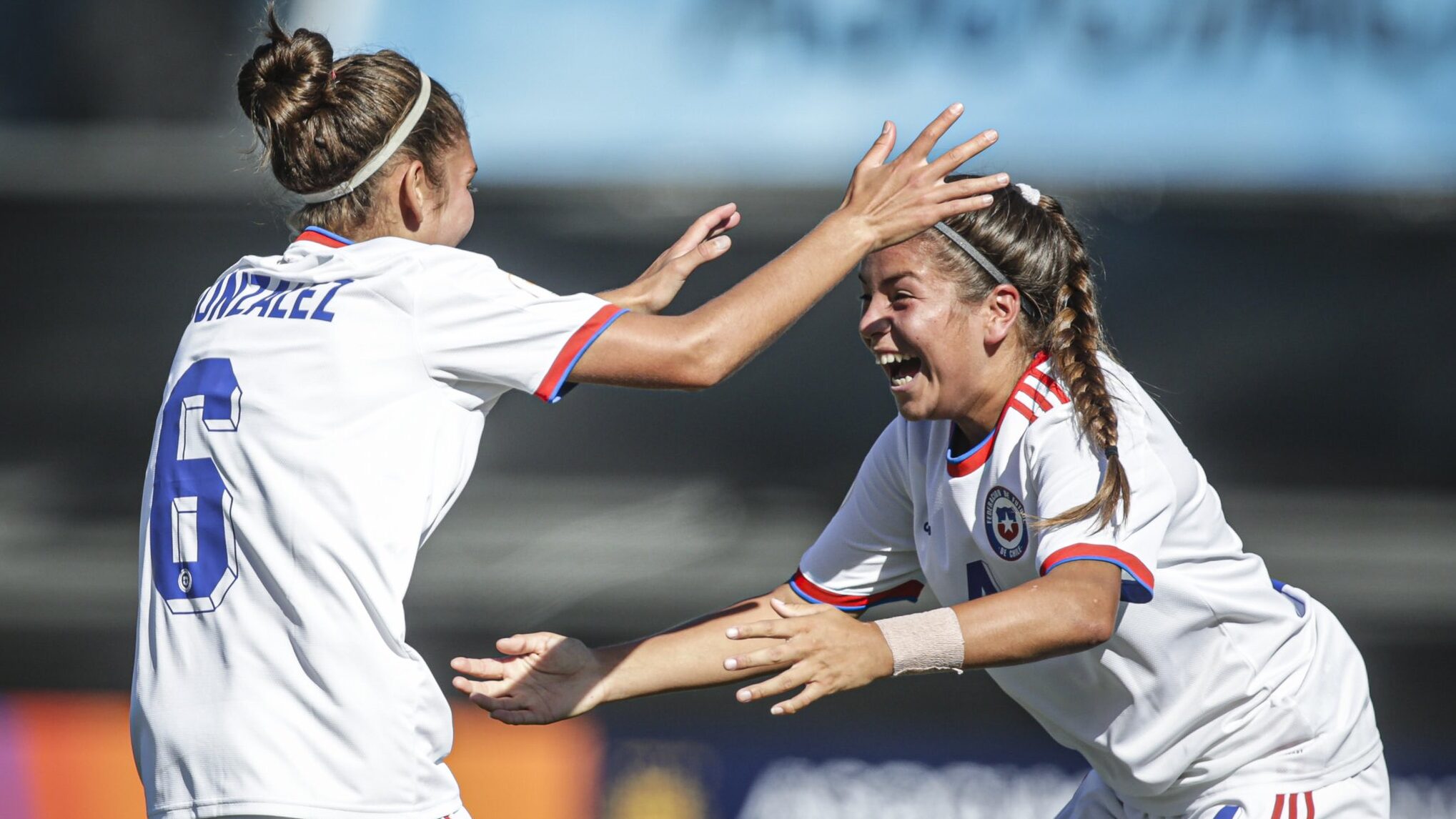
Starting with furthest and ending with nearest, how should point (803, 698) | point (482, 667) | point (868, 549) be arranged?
point (868, 549), point (482, 667), point (803, 698)

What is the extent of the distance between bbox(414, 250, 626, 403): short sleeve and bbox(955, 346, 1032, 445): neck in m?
0.82

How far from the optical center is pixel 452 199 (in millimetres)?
2270

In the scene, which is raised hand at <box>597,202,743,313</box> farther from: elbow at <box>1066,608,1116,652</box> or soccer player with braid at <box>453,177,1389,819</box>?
elbow at <box>1066,608,1116,652</box>

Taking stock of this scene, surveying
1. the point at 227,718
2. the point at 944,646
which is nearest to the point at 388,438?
the point at 227,718

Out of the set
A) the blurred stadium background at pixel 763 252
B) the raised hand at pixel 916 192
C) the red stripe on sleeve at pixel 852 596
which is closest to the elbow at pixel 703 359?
the raised hand at pixel 916 192

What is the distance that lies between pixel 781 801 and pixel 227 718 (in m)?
2.69

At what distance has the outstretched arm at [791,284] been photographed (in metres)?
2.01

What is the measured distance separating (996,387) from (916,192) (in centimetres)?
56

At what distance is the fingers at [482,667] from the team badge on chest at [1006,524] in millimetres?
852

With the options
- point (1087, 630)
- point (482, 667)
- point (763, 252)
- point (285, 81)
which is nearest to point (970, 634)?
point (1087, 630)

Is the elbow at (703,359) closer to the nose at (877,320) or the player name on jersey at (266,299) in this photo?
the player name on jersey at (266,299)

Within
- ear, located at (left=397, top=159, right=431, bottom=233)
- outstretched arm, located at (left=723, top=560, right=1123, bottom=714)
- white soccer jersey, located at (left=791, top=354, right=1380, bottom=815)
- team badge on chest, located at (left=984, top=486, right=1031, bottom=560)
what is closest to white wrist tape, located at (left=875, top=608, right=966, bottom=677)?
outstretched arm, located at (left=723, top=560, right=1123, bottom=714)

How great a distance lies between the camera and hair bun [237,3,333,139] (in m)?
2.13

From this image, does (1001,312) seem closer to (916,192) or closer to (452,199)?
(916,192)
